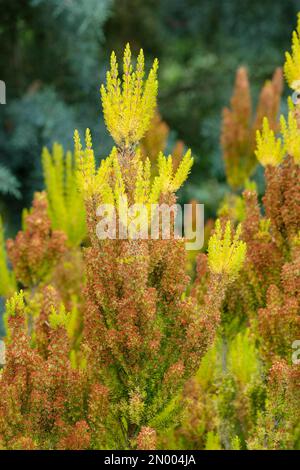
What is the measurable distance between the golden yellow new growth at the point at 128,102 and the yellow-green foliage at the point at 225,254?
0.32m

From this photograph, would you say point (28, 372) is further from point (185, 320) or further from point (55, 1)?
point (55, 1)

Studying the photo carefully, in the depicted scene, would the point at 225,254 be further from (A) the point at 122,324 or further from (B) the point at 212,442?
(B) the point at 212,442

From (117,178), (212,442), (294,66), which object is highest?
(294,66)

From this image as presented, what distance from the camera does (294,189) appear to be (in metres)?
1.93

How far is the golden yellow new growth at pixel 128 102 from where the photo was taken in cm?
163

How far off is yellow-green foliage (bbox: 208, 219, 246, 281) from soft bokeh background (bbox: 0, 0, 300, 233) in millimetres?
2575

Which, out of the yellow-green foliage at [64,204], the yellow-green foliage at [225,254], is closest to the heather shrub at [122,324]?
the yellow-green foliage at [225,254]

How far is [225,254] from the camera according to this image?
167cm

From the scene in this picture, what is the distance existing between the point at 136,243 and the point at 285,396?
1.83ft

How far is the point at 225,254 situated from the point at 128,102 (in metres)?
0.45

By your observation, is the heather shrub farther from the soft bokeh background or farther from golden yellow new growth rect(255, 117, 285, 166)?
the soft bokeh background

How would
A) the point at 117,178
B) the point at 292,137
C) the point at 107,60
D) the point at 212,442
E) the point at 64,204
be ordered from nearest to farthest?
the point at 117,178 → the point at 292,137 → the point at 212,442 → the point at 64,204 → the point at 107,60

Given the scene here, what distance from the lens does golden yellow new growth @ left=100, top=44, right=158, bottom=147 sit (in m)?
1.63

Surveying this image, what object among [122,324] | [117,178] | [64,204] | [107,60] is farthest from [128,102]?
[107,60]
